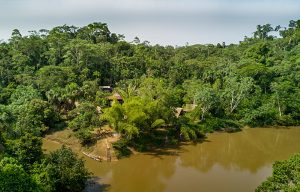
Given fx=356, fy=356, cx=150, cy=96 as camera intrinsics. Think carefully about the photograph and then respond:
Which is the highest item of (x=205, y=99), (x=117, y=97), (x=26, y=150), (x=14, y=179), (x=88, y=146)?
(x=205, y=99)

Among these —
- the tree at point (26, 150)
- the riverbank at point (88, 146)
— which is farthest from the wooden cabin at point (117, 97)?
the tree at point (26, 150)

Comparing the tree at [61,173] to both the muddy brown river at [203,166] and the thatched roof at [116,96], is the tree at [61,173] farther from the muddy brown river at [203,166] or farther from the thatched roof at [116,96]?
the thatched roof at [116,96]

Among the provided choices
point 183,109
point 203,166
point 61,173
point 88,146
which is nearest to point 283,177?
point 203,166

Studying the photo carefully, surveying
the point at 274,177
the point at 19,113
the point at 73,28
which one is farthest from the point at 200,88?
the point at 73,28

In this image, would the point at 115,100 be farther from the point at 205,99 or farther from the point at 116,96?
the point at 205,99

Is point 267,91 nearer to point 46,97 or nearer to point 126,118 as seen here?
point 126,118

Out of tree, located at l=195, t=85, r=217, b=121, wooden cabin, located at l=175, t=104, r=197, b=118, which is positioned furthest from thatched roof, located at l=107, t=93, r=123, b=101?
tree, located at l=195, t=85, r=217, b=121
